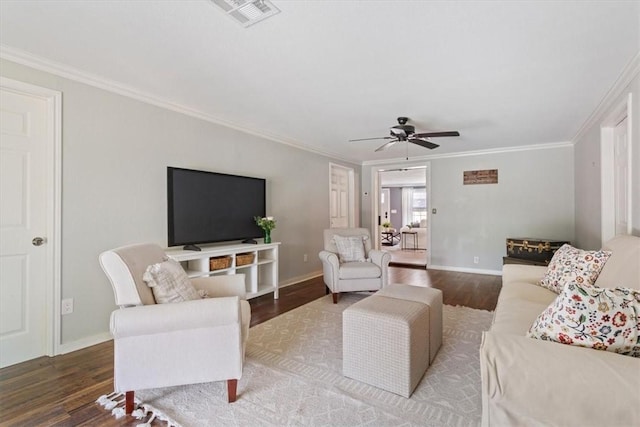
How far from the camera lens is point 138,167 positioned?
2918mm

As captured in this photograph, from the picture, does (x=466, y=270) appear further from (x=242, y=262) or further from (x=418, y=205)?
(x=418, y=205)

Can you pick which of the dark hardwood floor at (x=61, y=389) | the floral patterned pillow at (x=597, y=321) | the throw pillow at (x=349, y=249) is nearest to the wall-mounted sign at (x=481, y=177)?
the throw pillow at (x=349, y=249)

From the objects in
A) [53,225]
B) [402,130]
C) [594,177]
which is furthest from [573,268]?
[53,225]

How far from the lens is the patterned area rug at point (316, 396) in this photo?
64.9 inches

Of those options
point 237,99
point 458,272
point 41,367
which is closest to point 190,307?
point 41,367

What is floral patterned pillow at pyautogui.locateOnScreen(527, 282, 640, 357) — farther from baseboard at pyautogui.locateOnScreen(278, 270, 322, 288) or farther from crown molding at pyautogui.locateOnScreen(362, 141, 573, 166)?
crown molding at pyautogui.locateOnScreen(362, 141, 573, 166)

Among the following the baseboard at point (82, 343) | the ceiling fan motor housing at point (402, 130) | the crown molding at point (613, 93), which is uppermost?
the crown molding at point (613, 93)

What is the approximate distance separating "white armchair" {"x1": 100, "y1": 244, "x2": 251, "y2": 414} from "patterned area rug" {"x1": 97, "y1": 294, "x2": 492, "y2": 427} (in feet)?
0.53

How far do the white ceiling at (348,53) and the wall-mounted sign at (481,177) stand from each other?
2.04 m

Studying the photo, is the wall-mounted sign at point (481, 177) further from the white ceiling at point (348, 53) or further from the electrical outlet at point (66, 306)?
the electrical outlet at point (66, 306)

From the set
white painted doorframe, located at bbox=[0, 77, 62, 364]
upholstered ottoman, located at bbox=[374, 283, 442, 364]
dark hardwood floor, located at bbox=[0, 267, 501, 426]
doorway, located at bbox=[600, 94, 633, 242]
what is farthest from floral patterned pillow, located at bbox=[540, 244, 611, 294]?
white painted doorframe, located at bbox=[0, 77, 62, 364]

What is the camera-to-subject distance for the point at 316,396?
72.7 inches

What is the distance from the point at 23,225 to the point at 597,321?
136 inches

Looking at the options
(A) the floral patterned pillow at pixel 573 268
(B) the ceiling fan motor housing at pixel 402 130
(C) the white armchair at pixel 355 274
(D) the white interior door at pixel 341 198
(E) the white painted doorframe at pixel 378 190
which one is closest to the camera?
(A) the floral patterned pillow at pixel 573 268
